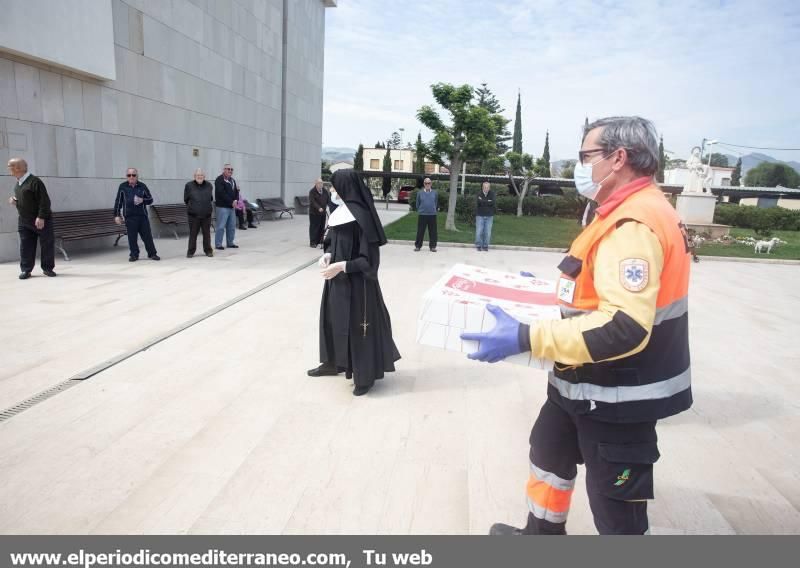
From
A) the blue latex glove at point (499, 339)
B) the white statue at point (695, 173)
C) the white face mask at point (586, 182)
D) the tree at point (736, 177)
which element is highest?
the tree at point (736, 177)

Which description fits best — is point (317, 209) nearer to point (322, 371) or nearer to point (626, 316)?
point (322, 371)

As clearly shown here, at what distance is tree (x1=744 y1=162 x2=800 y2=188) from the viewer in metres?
78.1

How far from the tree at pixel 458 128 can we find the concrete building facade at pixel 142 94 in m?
6.13

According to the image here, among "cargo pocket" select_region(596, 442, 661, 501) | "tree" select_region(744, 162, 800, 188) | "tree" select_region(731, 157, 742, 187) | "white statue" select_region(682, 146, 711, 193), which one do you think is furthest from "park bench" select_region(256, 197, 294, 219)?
"tree" select_region(731, 157, 742, 187)

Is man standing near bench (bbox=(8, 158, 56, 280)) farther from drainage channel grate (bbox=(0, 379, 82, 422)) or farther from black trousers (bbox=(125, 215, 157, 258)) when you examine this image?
drainage channel grate (bbox=(0, 379, 82, 422))

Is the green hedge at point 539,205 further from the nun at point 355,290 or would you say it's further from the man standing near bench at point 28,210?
the nun at point 355,290

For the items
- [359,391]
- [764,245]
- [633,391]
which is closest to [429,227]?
[359,391]

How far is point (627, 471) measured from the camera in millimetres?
1785

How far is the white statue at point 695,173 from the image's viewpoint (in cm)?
1952

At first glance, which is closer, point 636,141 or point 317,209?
point 636,141

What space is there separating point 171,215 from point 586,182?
1276cm

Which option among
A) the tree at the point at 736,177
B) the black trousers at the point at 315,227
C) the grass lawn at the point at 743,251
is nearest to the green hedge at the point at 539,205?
the grass lawn at the point at 743,251
